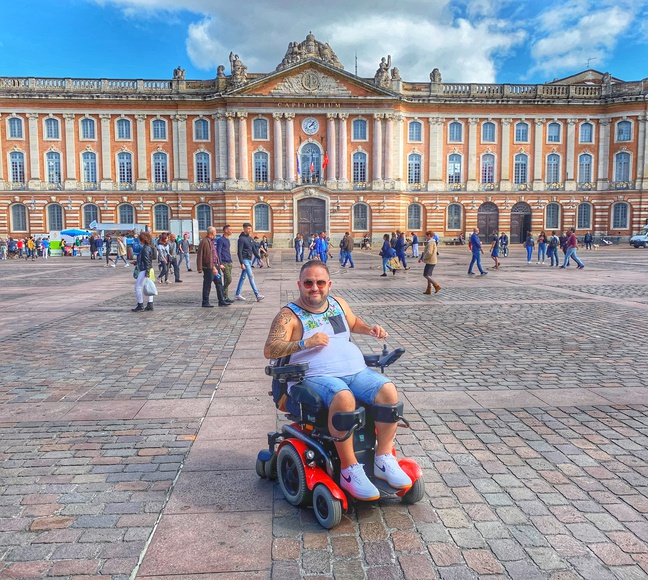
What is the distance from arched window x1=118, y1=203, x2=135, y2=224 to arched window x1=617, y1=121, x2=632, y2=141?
42035 millimetres

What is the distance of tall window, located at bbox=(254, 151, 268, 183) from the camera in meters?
48.8

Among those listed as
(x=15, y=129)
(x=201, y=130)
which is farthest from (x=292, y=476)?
(x=15, y=129)

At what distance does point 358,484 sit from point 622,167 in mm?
55682

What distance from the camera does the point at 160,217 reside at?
49.8m

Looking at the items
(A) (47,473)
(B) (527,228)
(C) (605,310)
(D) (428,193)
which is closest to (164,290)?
(C) (605,310)

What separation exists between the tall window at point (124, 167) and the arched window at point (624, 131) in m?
41.6

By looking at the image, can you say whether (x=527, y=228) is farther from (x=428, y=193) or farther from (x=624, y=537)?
(x=624, y=537)

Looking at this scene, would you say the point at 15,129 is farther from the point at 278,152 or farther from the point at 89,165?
the point at 278,152

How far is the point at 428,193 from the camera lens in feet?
167

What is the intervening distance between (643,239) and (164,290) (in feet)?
138

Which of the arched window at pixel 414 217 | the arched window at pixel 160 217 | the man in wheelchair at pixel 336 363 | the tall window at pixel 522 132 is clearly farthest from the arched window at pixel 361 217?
the man in wheelchair at pixel 336 363

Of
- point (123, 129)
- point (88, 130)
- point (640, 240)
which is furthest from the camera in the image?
point (123, 129)

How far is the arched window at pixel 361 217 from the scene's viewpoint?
49.4 metres

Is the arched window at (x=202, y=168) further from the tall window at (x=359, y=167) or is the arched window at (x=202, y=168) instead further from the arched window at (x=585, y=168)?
the arched window at (x=585, y=168)
